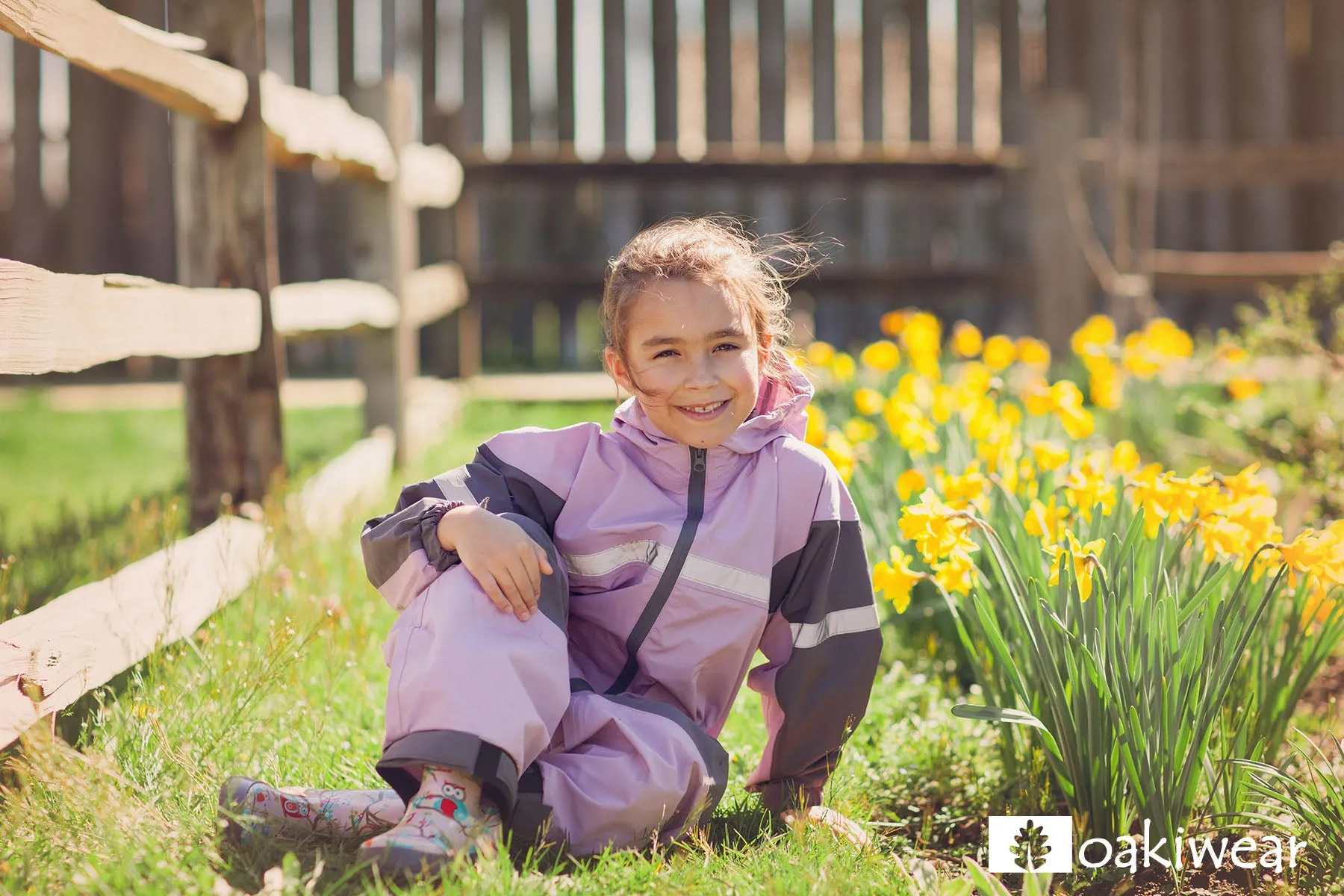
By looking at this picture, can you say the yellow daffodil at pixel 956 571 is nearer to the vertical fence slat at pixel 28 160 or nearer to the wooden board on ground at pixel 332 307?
the wooden board on ground at pixel 332 307

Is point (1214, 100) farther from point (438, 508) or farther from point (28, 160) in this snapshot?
point (438, 508)

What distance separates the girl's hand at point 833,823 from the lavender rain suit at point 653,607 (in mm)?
32

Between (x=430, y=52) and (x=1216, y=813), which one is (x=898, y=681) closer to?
(x=1216, y=813)

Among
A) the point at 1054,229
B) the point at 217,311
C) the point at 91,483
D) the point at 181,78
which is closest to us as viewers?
the point at 181,78

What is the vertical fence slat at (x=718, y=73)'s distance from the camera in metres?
7.33

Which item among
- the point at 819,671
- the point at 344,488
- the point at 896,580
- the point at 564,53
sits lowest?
the point at 819,671

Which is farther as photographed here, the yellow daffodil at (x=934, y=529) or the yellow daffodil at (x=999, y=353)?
the yellow daffodil at (x=999, y=353)

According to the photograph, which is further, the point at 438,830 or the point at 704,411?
the point at 704,411

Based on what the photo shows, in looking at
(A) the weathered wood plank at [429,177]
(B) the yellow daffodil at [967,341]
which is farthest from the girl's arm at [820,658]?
(A) the weathered wood plank at [429,177]

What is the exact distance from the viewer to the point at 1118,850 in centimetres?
174

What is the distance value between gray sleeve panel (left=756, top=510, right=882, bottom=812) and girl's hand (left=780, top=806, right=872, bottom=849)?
0.03 m

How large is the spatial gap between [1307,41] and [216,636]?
25.9 ft

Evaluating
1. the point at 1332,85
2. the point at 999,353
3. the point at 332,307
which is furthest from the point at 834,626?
the point at 1332,85

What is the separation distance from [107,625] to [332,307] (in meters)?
2.00
